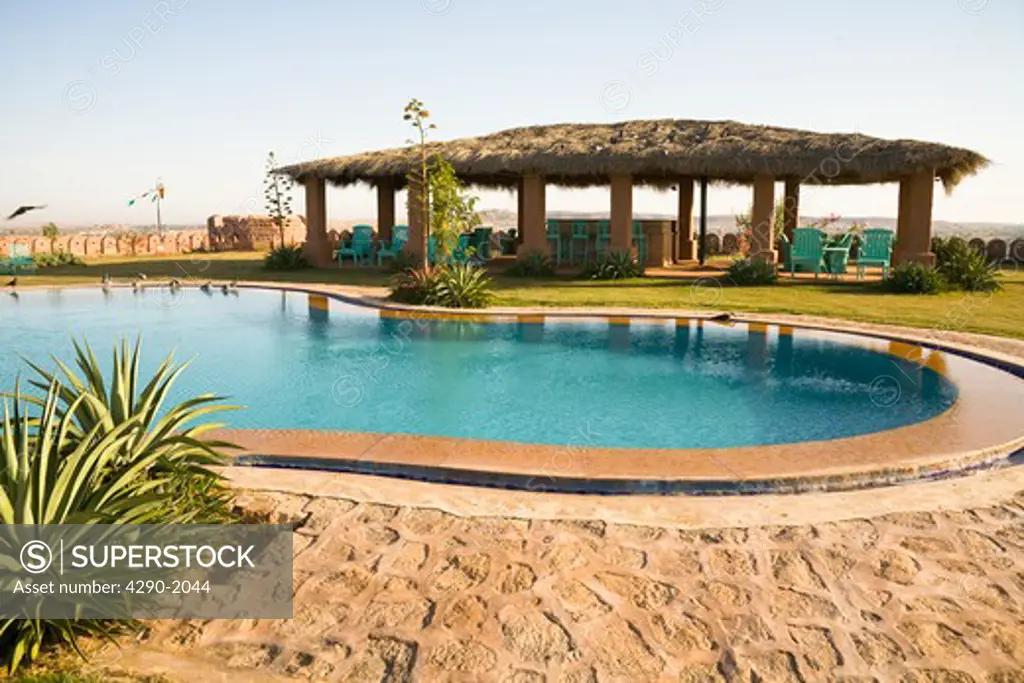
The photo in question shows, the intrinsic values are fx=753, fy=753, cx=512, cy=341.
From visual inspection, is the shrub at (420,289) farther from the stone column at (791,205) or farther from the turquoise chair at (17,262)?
the stone column at (791,205)

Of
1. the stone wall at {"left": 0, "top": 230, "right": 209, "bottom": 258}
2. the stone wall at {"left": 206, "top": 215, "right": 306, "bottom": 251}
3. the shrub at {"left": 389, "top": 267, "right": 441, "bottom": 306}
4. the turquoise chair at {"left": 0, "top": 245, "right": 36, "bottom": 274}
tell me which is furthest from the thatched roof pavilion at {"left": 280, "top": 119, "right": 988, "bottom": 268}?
the stone wall at {"left": 0, "top": 230, "right": 209, "bottom": 258}

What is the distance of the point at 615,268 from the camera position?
16.4m

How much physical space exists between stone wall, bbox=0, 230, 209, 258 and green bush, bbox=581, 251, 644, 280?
57.7 ft

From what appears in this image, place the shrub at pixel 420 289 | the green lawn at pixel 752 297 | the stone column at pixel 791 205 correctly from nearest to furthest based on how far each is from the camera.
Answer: the green lawn at pixel 752 297, the shrub at pixel 420 289, the stone column at pixel 791 205

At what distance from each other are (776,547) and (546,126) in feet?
59.5

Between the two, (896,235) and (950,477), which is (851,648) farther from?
(896,235)

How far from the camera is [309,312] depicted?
12547 mm

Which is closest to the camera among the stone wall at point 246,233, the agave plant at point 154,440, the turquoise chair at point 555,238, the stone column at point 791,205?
the agave plant at point 154,440

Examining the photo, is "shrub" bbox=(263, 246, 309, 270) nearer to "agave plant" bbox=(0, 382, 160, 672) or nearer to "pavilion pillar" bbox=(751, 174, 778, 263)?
"pavilion pillar" bbox=(751, 174, 778, 263)

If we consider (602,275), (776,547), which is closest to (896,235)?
(602,275)

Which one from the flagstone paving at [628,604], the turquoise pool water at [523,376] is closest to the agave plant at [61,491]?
the flagstone paving at [628,604]

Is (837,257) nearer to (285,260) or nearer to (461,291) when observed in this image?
(461,291)

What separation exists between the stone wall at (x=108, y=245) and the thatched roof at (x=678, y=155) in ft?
33.6

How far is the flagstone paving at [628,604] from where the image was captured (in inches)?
103
